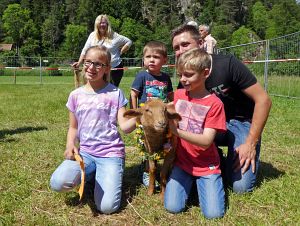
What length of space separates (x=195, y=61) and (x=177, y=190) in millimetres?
1142

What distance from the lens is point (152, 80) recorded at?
4.45 m

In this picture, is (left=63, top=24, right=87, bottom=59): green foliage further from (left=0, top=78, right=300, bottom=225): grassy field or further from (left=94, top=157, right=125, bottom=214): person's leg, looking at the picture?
(left=94, top=157, right=125, bottom=214): person's leg

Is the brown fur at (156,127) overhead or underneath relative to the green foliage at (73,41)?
underneath

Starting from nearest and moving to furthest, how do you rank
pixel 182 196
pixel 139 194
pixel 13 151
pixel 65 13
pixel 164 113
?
pixel 164 113 < pixel 182 196 < pixel 139 194 < pixel 13 151 < pixel 65 13

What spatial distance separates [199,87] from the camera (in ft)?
11.2

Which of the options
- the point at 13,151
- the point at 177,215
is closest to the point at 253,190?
the point at 177,215

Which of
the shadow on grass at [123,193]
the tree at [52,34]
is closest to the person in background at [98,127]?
the shadow on grass at [123,193]

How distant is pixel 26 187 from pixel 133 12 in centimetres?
10947

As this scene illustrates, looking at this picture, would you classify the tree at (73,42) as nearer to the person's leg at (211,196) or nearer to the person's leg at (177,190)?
the person's leg at (177,190)

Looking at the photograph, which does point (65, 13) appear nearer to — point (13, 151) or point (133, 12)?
point (133, 12)

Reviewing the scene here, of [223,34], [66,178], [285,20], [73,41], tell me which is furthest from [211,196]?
[285,20]

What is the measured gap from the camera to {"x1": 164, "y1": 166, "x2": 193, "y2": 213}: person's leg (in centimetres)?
332

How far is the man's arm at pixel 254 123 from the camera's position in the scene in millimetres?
3580

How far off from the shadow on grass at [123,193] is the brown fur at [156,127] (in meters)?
0.24
